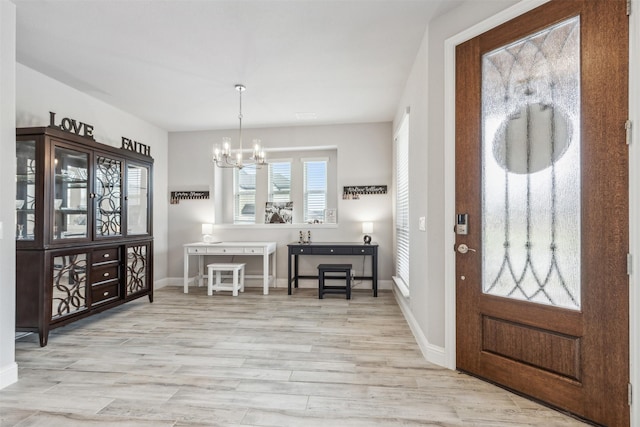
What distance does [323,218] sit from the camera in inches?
226

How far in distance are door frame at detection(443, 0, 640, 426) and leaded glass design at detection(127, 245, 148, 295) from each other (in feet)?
12.2

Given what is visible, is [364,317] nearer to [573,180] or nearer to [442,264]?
[442,264]

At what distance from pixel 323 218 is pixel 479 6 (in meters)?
3.94

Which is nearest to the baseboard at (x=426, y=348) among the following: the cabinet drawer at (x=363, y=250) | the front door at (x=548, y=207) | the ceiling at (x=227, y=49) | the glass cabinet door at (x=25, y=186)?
the front door at (x=548, y=207)

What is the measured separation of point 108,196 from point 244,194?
247 centimetres

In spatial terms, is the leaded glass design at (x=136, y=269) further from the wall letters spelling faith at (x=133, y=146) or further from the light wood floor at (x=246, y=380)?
the wall letters spelling faith at (x=133, y=146)

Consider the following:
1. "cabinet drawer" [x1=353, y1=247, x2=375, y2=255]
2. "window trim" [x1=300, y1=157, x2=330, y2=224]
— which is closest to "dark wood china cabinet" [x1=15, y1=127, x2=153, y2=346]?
"window trim" [x1=300, y1=157, x2=330, y2=224]

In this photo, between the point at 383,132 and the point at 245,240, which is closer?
the point at 383,132

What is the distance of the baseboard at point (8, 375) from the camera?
218 cm

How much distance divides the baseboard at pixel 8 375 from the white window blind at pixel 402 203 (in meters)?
3.67

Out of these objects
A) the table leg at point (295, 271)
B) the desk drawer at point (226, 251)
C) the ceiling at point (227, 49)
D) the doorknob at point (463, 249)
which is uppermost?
the ceiling at point (227, 49)

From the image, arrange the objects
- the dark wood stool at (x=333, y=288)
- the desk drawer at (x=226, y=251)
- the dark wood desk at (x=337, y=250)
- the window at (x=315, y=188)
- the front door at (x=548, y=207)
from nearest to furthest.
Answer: the front door at (x=548, y=207)
the dark wood stool at (x=333, y=288)
the dark wood desk at (x=337, y=250)
the desk drawer at (x=226, y=251)
the window at (x=315, y=188)

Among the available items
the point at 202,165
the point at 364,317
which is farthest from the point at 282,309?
the point at 202,165

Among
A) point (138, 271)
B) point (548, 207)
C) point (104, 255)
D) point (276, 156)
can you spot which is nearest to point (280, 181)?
point (276, 156)
